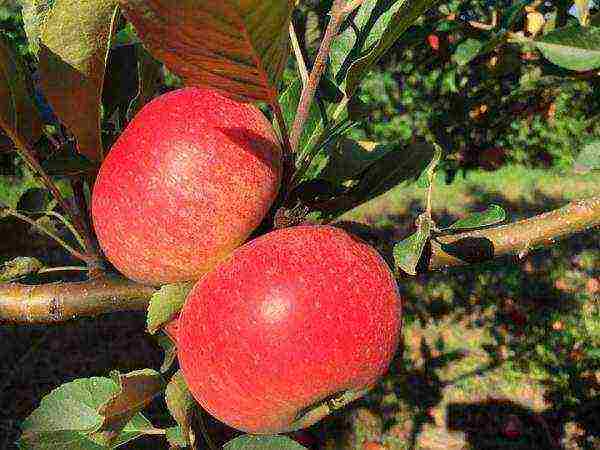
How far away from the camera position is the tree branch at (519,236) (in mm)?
747

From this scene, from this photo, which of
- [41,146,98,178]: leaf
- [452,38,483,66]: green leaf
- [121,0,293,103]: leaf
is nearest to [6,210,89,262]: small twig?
[41,146,98,178]: leaf

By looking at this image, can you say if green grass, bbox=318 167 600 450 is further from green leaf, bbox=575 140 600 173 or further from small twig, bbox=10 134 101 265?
small twig, bbox=10 134 101 265

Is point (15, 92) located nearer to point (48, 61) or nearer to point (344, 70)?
point (48, 61)

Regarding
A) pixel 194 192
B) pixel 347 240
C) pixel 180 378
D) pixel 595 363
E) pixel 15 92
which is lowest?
pixel 595 363

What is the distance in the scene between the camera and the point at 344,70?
0.74m

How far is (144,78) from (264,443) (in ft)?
1.53

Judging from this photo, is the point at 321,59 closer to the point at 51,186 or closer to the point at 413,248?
the point at 413,248

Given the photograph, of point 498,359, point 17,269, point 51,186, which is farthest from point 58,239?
point 498,359

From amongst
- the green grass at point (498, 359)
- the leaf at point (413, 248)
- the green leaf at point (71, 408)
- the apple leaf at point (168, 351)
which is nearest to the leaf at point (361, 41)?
the leaf at point (413, 248)

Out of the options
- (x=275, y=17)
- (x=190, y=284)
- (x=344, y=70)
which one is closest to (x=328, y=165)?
(x=344, y=70)

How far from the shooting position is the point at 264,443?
820 mm

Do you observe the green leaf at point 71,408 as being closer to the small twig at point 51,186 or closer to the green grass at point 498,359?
the small twig at point 51,186

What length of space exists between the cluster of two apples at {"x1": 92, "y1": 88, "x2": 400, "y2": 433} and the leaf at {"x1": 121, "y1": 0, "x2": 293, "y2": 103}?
0.10m

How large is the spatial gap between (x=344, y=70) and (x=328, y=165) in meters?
0.11
